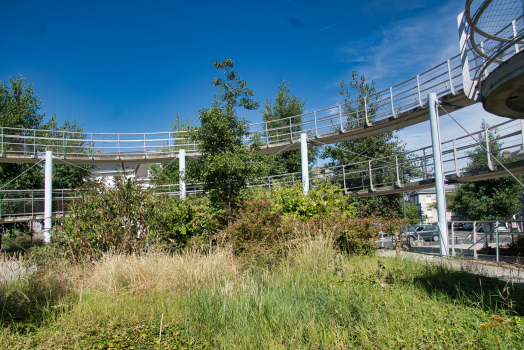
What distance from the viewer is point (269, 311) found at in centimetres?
416

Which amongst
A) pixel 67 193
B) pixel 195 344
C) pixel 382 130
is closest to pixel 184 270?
pixel 195 344

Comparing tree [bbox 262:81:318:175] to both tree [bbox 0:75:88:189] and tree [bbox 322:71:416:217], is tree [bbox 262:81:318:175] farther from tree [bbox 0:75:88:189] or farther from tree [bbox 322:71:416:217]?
tree [bbox 0:75:88:189]

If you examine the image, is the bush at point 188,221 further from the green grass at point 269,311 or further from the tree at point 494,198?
the tree at point 494,198

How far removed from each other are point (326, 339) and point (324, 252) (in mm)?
3438

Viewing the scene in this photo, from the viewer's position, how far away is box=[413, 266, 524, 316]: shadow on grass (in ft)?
14.1

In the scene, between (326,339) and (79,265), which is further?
(79,265)

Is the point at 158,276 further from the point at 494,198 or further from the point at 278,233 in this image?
the point at 494,198

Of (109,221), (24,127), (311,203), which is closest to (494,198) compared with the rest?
(311,203)

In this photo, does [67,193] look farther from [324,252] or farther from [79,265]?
[324,252]

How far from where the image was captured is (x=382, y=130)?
15.8 meters

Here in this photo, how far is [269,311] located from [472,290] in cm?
300

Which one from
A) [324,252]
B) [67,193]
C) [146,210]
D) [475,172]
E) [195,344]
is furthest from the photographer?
[67,193]

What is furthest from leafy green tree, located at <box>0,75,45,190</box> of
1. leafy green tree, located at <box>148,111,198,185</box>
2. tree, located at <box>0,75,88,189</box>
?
leafy green tree, located at <box>148,111,198,185</box>

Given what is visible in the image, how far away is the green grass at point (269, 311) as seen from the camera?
3559mm
